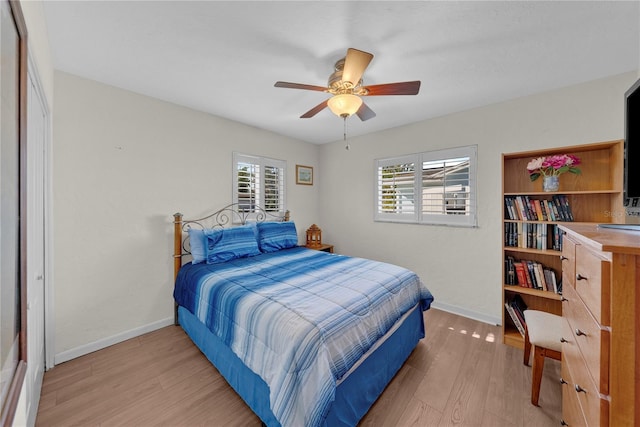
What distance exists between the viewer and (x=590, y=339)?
0.89 m

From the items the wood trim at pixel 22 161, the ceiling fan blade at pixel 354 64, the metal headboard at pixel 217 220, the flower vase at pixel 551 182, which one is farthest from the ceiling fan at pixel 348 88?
the metal headboard at pixel 217 220

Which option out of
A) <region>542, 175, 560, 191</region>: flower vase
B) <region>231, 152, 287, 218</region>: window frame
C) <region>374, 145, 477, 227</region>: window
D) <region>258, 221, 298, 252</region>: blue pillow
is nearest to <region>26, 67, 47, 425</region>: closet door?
<region>231, 152, 287, 218</region>: window frame

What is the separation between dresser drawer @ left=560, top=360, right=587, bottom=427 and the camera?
102 cm

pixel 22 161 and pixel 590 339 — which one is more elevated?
pixel 22 161

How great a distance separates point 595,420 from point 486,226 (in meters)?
2.26

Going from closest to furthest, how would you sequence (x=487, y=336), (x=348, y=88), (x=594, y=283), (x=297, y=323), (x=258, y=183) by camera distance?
(x=594, y=283) < (x=297, y=323) < (x=348, y=88) < (x=487, y=336) < (x=258, y=183)

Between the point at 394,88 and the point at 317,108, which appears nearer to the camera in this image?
the point at 394,88

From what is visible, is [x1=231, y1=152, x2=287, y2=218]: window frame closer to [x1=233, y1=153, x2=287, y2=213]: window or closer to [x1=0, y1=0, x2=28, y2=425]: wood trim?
[x1=233, y1=153, x2=287, y2=213]: window

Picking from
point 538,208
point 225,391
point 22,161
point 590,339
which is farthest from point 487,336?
point 22,161

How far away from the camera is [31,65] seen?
4.30ft

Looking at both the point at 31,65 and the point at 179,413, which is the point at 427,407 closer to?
the point at 179,413

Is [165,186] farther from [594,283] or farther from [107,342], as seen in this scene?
[594,283]

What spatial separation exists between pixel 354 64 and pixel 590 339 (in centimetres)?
176

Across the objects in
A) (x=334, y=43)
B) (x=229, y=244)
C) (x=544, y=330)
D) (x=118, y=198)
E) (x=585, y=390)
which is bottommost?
(x=544, y=330)
